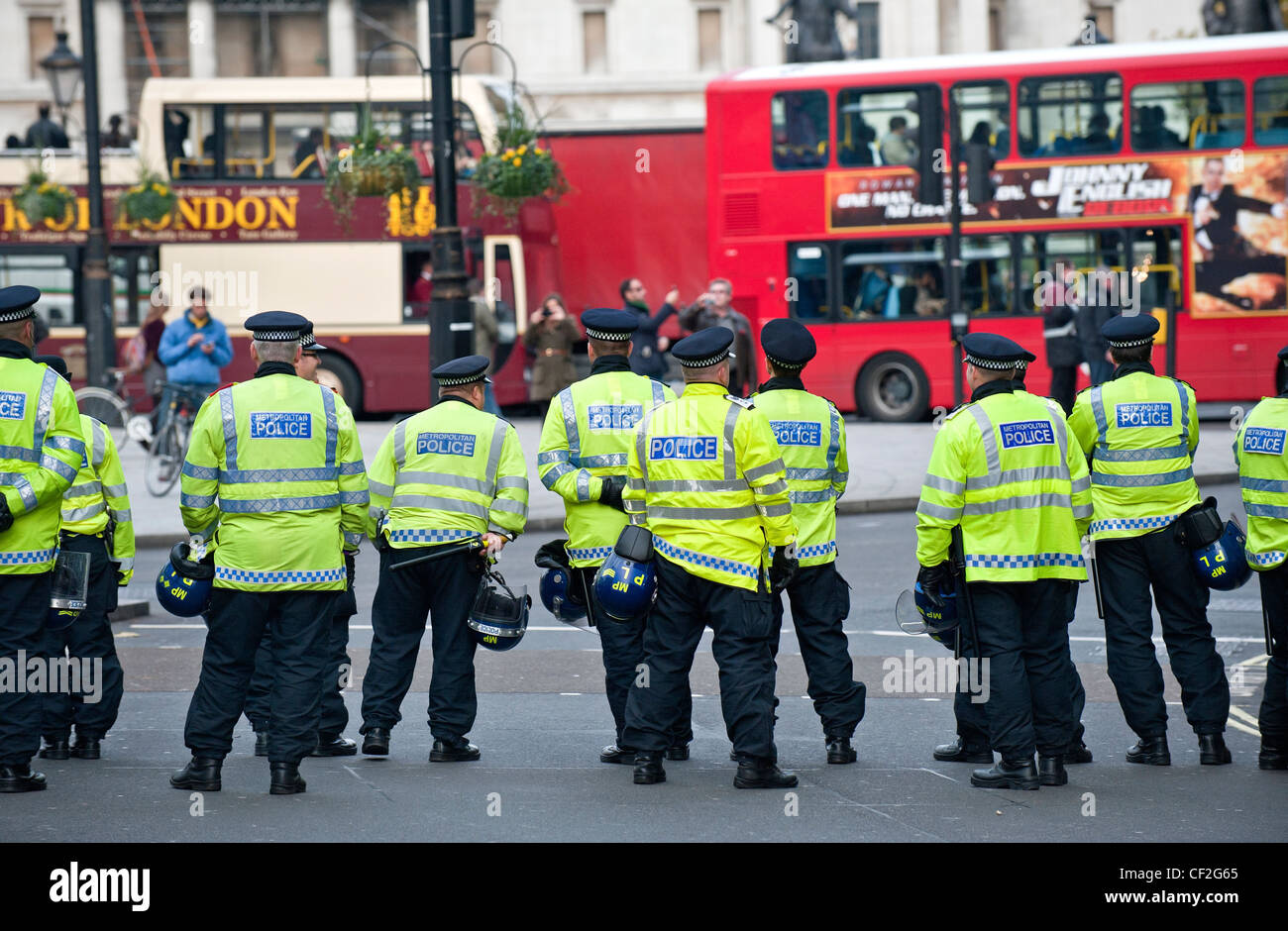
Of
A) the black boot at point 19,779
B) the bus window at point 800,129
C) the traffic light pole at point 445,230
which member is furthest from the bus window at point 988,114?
the black boot at point 19,779

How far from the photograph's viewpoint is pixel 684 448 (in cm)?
685

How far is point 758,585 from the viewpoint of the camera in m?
6.89

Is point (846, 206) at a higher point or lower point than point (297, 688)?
higher

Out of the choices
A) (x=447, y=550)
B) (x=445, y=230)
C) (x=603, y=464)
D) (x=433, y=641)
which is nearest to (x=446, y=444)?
(x=447, y=550)

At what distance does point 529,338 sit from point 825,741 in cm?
1248

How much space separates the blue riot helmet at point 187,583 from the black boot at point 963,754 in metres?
2.90

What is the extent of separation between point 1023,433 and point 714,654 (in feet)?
4.66

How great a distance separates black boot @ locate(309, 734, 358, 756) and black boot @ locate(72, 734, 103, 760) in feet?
2.83

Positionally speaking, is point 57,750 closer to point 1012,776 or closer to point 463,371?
point 463,371

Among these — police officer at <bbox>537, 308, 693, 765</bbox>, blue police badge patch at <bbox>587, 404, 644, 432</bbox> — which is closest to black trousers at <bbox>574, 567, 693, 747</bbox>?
police officer at <bbox>537, 308, 693, 765</bbox>

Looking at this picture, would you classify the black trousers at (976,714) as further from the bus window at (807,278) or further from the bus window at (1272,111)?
the bus window at (807,278)
